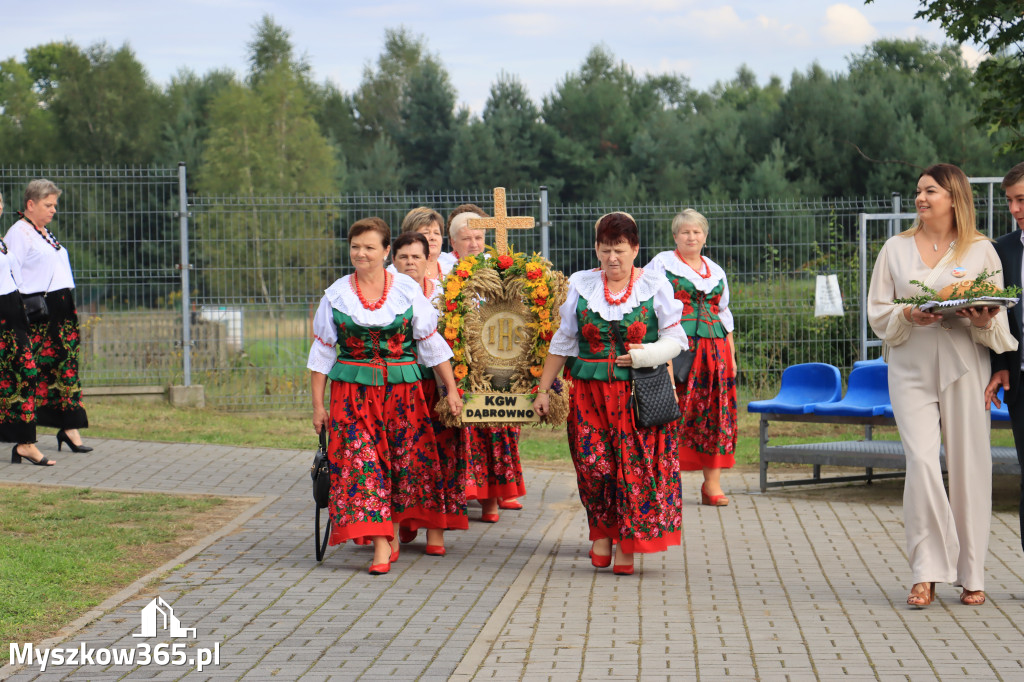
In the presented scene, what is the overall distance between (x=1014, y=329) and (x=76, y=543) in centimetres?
550

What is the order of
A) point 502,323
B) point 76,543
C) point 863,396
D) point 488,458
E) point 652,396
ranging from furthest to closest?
point 863,396
point 488,458
point 76,543
point 502,323
point 652,396

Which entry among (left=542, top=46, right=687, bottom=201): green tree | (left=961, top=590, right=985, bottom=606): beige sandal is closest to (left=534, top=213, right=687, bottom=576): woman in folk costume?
(left=961, top=590, right=985, bottom=606): beige sandal

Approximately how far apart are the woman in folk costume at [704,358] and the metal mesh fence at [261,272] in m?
5.86

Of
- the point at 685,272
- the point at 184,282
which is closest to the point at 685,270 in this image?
the point at 685,272

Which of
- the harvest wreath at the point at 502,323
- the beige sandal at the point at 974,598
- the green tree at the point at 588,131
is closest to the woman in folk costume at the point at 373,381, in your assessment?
the harvest wreath at the point at 502,323

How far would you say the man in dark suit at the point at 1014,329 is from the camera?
19.6 feet

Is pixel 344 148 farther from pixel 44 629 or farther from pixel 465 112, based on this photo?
pixel 44 629

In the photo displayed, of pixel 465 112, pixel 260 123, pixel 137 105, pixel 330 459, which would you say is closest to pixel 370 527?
pixel 330 459

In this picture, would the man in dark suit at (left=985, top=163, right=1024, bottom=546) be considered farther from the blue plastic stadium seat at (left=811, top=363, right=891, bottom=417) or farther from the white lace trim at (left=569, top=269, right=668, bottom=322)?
the blue plastic stadium seat at (left=811, top=363, right=891, bottom=417)

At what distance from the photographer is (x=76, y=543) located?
7.31m

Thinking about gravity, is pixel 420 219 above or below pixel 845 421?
above

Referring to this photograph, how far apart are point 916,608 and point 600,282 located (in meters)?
2.40

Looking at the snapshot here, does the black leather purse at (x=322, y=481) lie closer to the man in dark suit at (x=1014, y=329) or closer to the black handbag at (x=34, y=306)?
the man in dark suit at (x=1014, y=329)

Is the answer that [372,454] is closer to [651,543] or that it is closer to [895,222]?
[651,543]
